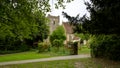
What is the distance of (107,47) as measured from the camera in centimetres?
2052

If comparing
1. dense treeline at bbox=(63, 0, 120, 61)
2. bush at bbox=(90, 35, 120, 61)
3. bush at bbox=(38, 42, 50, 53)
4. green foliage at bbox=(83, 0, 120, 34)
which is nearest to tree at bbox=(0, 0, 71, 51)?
dense treeline at bbox=(63, 0, 120, 61)

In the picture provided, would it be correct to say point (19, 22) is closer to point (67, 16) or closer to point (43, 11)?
point (43, 11)

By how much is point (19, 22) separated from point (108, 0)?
7.41 m

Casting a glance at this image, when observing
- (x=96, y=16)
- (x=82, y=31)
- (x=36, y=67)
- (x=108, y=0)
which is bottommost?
(x=36, y=67)

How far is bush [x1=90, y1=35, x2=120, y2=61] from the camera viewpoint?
768 inches

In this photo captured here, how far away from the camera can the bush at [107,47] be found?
1951 cm

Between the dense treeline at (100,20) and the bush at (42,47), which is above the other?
the dense treeline at (100,20)

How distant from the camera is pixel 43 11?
16281mm

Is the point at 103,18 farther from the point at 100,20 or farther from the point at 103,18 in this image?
the point at 100,20

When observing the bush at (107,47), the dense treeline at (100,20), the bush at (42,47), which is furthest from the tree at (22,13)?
the bush at (42,47)

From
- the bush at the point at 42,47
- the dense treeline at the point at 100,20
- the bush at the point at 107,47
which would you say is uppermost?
the dense treeline at the point at 100,20

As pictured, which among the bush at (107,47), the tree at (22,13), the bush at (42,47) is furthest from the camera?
the bush at (42,47)

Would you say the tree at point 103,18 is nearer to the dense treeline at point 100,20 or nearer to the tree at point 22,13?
the dense treeline at point 100,20

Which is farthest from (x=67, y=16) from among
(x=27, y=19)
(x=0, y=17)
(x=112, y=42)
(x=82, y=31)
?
(x=112, y=42)
